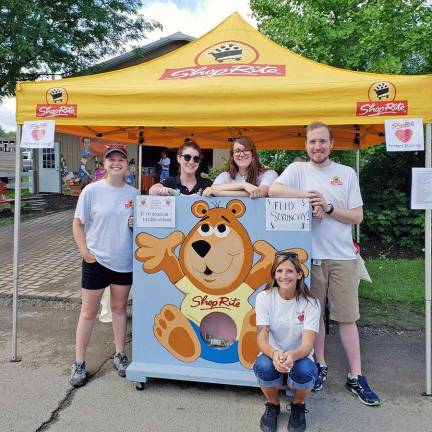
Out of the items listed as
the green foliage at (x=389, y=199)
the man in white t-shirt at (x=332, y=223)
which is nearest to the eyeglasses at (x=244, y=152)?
the man in white t-shirt at (x=332, y=223)

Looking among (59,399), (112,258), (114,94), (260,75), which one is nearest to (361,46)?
(260,75)

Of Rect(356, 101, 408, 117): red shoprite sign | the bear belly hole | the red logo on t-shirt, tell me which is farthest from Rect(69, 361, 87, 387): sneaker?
Rect(356, 101, 408, 117): red shoprite sign

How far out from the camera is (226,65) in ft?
12.8

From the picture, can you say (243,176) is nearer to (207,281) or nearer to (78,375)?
(207,281)

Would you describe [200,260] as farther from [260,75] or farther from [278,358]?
[260,75]

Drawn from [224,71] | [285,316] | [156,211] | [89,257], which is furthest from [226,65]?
[285,316]

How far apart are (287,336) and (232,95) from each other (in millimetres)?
1712

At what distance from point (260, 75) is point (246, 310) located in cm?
177

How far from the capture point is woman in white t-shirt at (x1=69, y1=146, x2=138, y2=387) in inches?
137

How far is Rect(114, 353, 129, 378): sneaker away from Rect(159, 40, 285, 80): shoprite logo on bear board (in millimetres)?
2237

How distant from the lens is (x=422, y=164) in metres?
8.70

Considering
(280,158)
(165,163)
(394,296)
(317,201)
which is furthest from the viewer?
(165,163)

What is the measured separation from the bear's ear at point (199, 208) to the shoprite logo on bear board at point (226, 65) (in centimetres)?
103

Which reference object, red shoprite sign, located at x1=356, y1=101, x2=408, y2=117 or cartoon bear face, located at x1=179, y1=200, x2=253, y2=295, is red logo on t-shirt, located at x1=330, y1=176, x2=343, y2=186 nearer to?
red shoprite sign, located at x1=356, y1=101, x2=408, y2=117
